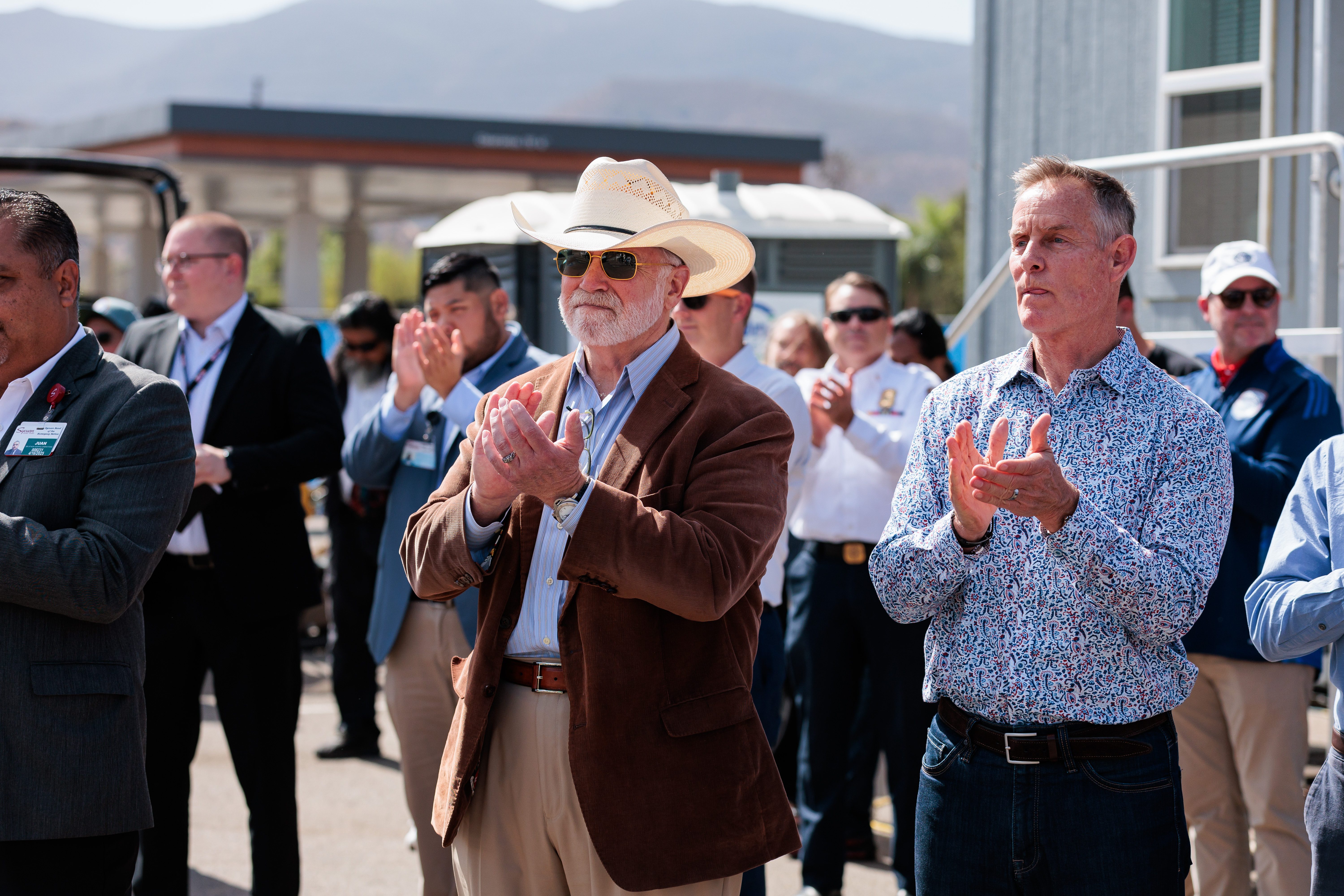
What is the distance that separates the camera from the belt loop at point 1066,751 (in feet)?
8.42

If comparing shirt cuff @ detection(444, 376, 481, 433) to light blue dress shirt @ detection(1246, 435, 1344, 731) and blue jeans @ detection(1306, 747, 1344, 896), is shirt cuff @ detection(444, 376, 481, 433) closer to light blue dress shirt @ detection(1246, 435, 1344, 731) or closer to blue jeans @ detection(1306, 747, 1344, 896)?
light blue dress shirt @ detection(1246, 435, 1344, 731)

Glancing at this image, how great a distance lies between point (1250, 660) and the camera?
4.23m

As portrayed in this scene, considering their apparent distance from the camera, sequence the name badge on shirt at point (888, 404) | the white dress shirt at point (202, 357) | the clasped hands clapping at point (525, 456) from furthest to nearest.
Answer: the name badge on shirt at point (888, 404) → the white dress shirt at point (202, 357) → the clasped hands clapping at point (525, 456)

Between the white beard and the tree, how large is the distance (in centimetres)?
7030

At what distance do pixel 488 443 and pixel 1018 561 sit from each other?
1.10 m

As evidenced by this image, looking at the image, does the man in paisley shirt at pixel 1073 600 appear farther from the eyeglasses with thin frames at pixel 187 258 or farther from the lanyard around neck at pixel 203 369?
the eyeglasses with thin frames at pixel 187 258

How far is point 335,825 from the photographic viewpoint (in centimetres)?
589

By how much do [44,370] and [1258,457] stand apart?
144 inches

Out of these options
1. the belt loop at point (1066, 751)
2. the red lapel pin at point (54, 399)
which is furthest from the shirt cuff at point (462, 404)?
the belt loop at point (1066, 751)

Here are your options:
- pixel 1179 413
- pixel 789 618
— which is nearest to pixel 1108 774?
pixel 1179 413

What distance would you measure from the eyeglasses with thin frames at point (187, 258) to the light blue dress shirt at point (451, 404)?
77cm

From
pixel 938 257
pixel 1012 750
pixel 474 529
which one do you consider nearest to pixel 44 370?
pixel 474 529

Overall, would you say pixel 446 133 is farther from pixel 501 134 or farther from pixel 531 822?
pixel 531 822

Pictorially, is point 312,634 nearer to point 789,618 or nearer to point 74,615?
point 789,618
